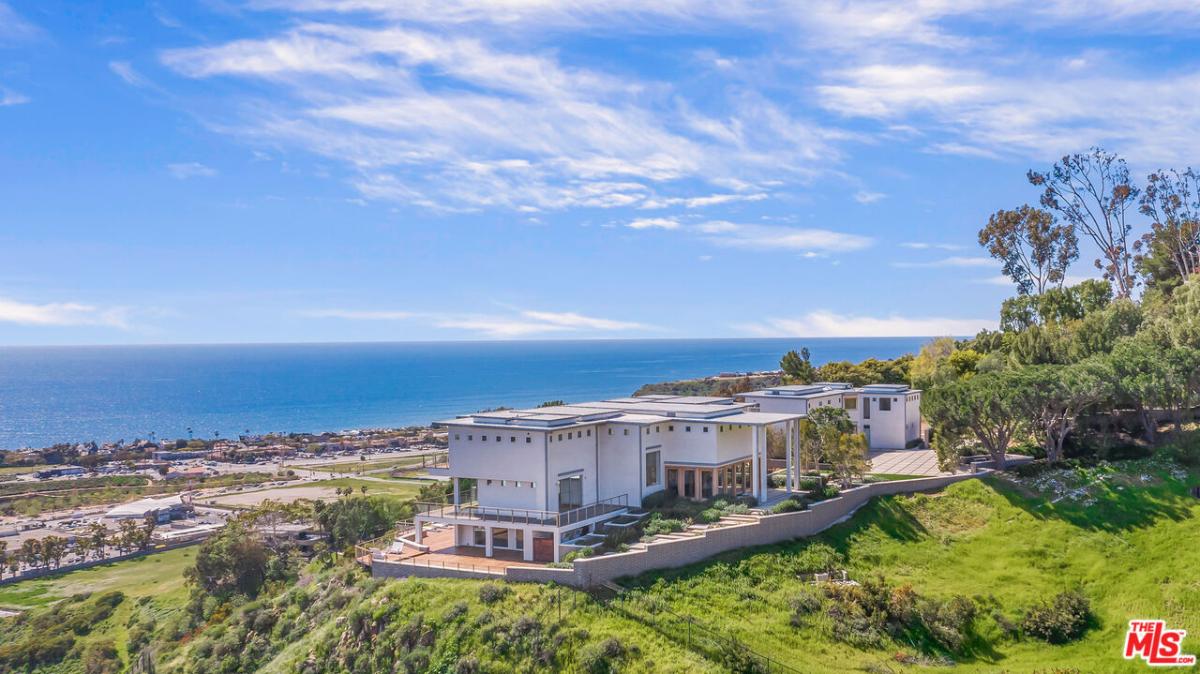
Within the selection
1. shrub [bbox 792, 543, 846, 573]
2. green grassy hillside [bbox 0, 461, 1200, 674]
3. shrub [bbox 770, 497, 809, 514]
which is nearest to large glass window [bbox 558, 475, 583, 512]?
green grassy hillside [bbox 0, 461, 1200, 674]

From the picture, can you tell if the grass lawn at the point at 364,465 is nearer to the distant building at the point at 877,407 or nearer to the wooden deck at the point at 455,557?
the distant building at the point at 877,407

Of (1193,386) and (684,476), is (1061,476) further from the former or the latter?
(684,476)

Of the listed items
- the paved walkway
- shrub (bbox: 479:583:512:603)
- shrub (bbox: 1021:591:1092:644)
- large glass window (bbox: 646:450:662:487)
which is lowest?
shrub (bbox: 1021:591:1092:644)

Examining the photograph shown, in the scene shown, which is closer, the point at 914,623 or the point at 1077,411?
the point at 914,623

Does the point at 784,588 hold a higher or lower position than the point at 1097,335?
lower

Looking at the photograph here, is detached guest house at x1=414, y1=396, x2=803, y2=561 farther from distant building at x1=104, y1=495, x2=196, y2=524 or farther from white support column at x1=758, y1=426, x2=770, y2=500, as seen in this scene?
distant building at x1=104, y1=495, x2=196, y2=524

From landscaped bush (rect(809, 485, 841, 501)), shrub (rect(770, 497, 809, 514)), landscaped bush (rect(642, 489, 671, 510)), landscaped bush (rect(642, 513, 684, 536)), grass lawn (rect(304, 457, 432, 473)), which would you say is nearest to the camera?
landscaped bush (rect(642, 513, 684, 536))

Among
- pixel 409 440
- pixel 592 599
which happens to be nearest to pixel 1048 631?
pixel 592 599
